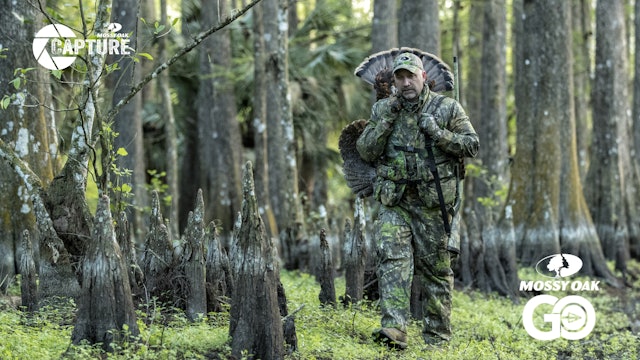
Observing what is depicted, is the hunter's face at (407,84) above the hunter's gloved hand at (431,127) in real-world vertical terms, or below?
above

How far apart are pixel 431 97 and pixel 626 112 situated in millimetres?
13620

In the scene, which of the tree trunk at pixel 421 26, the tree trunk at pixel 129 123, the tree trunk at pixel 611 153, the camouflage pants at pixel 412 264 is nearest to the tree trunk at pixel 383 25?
the tree trunk at pixel 421 26

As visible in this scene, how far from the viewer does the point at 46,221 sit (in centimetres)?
845

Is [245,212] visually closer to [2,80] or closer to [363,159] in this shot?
[363,159]

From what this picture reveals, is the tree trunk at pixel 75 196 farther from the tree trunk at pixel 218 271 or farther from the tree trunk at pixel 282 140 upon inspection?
the tree trunk at pixel 282 140

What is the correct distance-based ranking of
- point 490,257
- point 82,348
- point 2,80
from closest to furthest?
point 82,348 → point 2,80 → point 490,257

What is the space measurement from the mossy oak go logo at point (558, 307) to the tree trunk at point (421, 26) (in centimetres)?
408

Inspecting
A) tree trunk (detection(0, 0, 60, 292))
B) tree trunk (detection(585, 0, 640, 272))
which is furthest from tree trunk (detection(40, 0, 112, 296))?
tree trunk (detection(585, 0, 640, 272))

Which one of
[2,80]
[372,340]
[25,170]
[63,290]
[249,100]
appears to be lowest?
[372,340]

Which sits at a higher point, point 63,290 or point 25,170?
point 25,170

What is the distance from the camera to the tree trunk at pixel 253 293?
690 cm

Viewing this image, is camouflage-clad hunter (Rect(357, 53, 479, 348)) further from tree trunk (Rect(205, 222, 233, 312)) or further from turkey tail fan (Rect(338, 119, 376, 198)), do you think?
tree trunk (Rect(205, 222, 233, 312))

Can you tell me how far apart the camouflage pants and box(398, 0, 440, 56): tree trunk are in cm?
646

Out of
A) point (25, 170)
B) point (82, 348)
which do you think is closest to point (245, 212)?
point (82, 348)
